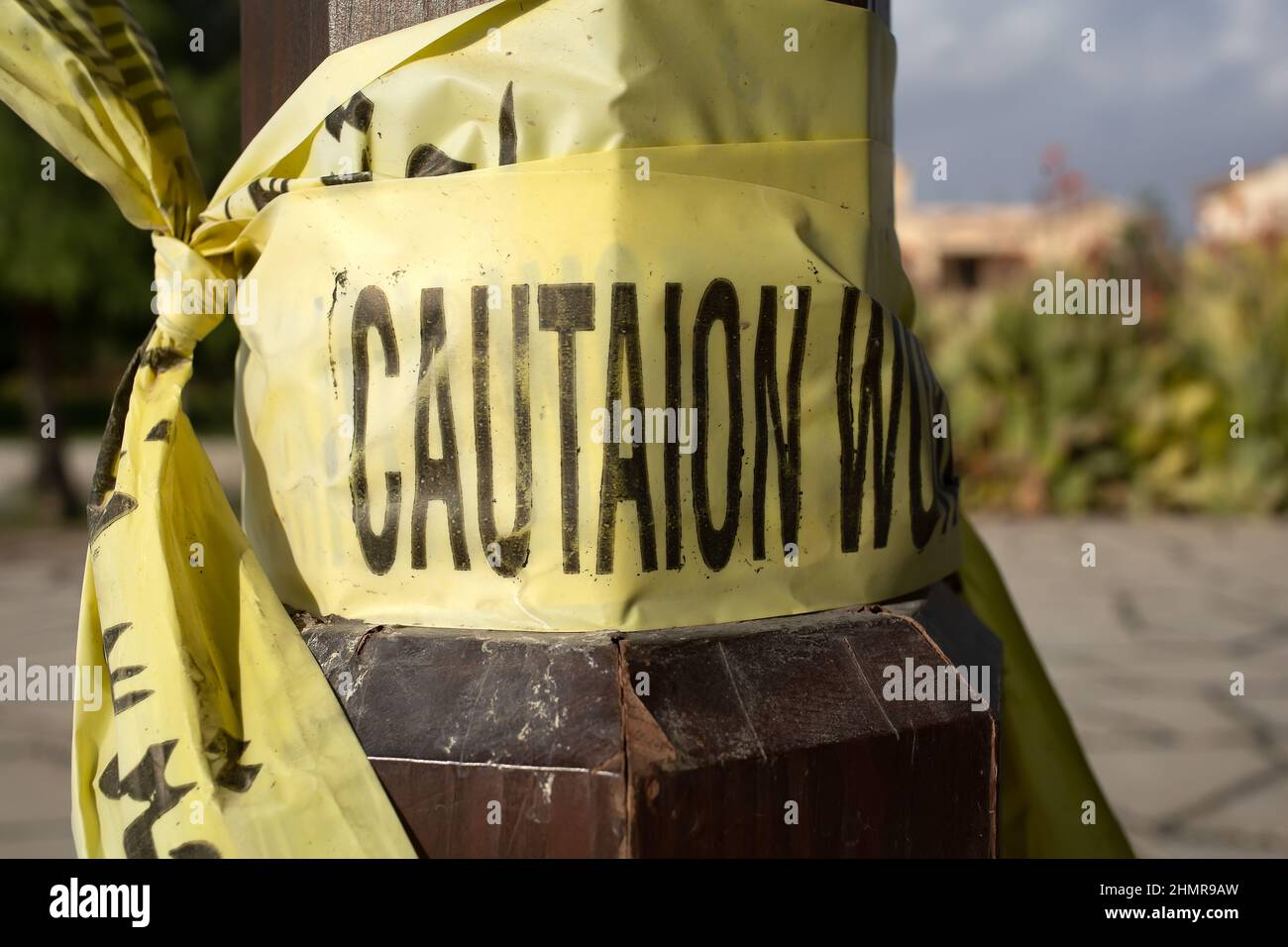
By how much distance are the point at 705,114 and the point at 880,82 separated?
224 millimetres

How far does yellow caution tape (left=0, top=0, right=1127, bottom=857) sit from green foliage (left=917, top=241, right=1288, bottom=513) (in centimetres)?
538

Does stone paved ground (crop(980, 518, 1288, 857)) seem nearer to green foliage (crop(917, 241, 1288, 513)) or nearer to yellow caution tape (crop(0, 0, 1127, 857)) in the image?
green foliage (crop(917, 241, 1288, 513))

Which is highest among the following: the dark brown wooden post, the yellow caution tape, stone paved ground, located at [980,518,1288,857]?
the yellow caution tape

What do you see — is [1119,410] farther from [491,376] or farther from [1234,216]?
[491,376]

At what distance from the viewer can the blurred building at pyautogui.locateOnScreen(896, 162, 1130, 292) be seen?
7.38 metres

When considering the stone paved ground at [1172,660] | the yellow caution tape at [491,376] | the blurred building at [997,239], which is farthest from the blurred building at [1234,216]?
the yellow caution tape at [491,376]

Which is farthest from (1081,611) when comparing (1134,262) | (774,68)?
(774,68)

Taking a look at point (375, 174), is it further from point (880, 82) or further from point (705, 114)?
point (880, 82)

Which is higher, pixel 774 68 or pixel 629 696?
pixel 774 68

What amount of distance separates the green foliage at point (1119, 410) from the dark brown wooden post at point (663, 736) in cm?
540

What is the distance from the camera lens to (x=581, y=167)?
35.6 inches

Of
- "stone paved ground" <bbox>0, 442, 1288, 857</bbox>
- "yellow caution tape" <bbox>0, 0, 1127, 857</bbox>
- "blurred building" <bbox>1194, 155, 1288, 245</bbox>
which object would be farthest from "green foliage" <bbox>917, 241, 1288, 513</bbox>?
"yellow caution tape" <bbox>0, 0, 1127, 857</bbox>

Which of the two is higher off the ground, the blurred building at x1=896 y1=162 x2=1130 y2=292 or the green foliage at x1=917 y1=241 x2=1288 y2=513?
the blurred building at x1=896 y1=162 x2=1130 y2=292

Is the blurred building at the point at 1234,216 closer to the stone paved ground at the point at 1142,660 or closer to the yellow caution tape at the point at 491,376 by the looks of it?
the stone paved ground at the point at 1142,660
